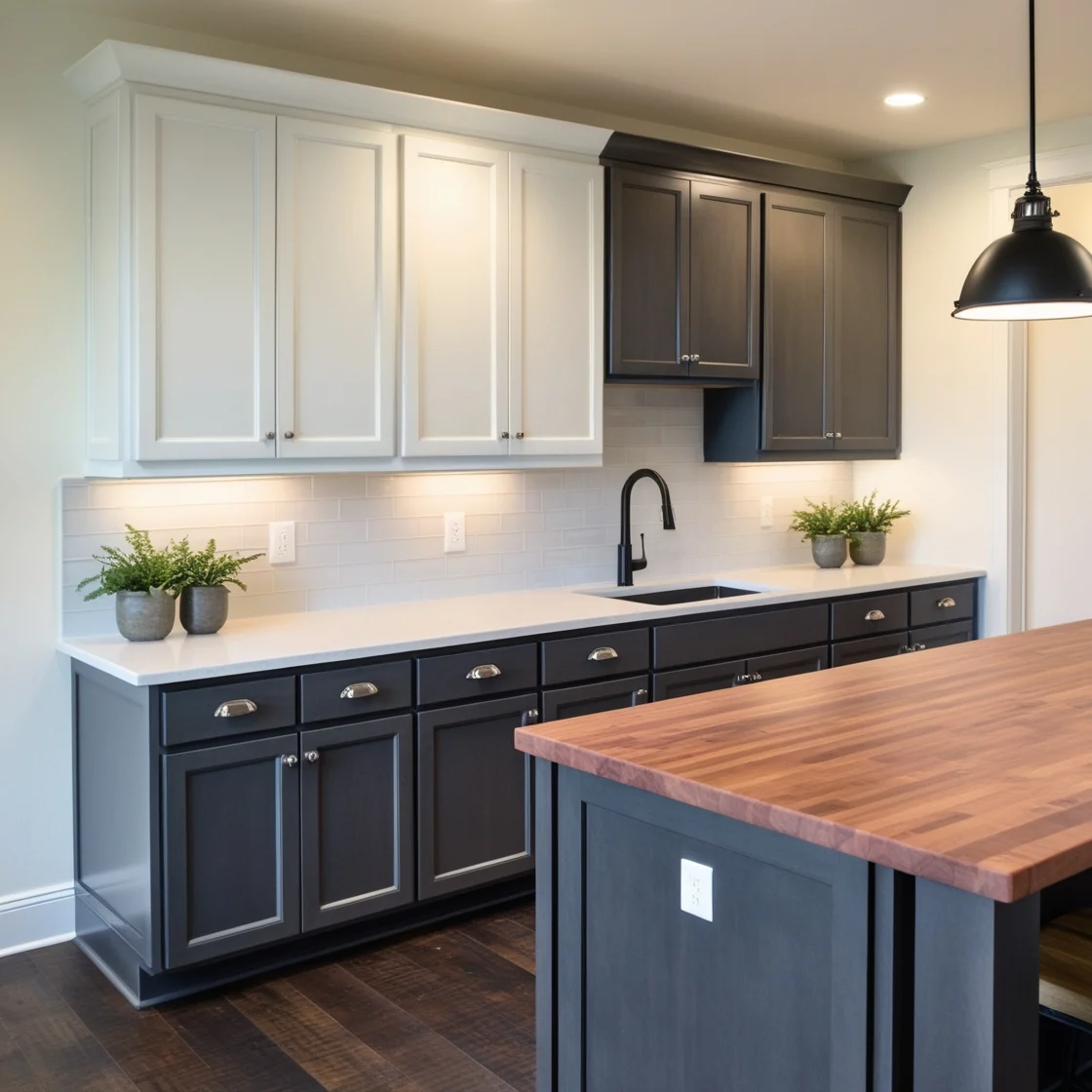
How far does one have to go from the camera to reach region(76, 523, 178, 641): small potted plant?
10.7 ft

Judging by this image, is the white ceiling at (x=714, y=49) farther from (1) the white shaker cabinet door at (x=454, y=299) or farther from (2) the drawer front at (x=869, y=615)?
(2) the drawer front at (x=869, y=615)

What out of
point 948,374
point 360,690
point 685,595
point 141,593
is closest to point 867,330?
point 948,374

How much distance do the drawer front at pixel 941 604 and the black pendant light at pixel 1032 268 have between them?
1.99 metres

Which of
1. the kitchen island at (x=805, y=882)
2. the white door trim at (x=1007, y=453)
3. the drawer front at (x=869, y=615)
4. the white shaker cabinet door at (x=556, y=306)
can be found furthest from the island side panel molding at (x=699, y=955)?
the white door trim at (x=1007, y=453)

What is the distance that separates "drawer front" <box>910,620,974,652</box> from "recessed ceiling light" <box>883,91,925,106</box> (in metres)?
1.92

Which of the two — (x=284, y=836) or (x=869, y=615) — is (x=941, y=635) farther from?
(x=284, y=836)

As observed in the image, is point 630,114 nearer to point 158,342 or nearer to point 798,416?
point 798,416

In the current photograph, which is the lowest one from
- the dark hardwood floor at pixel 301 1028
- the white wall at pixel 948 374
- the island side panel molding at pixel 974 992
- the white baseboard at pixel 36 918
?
the dark hardwood floor at pixel 301 1028

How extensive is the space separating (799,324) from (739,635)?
1.33 metres

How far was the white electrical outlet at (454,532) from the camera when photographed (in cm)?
413

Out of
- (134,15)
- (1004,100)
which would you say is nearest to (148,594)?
(134,15)

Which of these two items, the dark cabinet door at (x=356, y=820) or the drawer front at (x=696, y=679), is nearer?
the dark cabinet door at (x=356, y=820)

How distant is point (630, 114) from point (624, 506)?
56.4 inches

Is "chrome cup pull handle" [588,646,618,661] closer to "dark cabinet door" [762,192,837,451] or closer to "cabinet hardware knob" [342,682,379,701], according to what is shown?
"cabinet hardware knob" [342,682,379,701]
